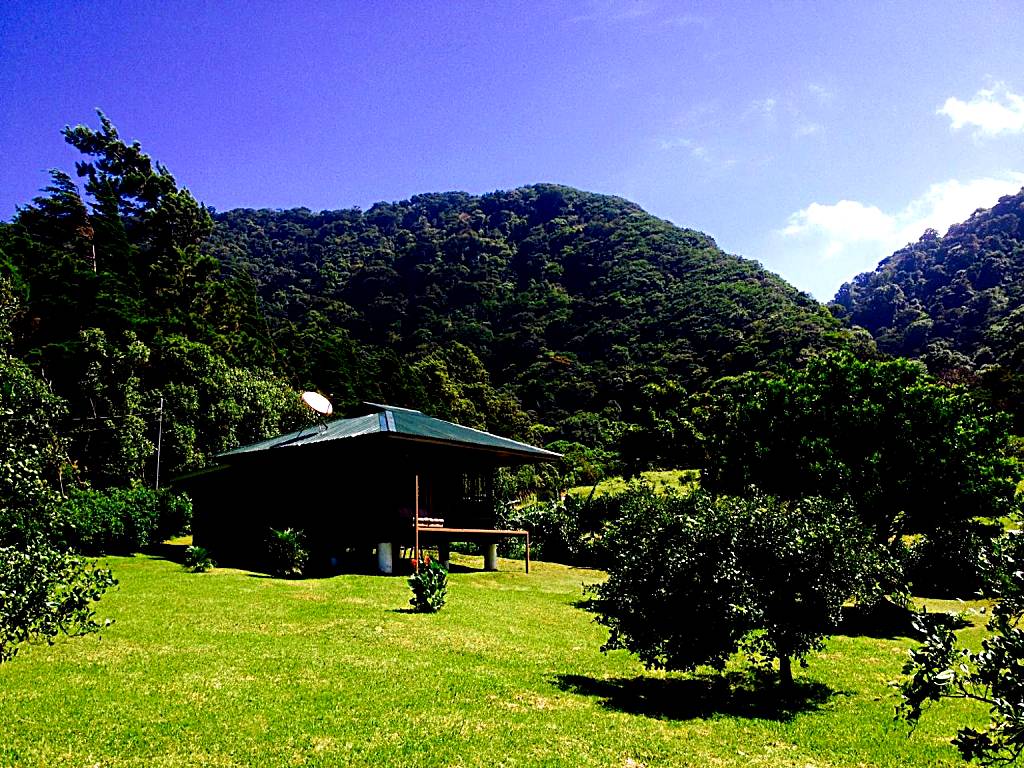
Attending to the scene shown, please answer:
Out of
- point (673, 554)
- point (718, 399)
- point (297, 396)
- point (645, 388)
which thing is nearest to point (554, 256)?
point (645, 388)

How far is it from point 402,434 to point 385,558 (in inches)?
158

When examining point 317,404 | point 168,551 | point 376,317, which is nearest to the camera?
point 317,404

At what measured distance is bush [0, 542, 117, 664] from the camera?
15.9 feet

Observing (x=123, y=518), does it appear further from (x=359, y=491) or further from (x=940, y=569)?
(x=940, y=569)

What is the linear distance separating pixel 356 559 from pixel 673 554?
15.1 m

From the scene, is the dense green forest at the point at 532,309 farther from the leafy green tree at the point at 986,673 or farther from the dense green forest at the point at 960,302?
the leafy green tree at the point at 986,673

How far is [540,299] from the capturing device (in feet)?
331

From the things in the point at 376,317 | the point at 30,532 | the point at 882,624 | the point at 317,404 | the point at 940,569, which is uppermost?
the point at 376,317

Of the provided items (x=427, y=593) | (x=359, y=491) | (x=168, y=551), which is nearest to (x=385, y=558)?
(x=359, y=491)

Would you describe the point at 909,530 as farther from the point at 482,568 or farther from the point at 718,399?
the point at 718,399

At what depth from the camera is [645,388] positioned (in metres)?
71.4

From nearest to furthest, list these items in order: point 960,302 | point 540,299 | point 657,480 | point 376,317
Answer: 1. point 657,480
2. point 376,317
3. point 540,299
4. point 960,302

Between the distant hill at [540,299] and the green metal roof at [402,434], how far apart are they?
120ft

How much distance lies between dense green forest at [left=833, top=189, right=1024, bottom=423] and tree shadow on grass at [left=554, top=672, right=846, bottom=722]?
49416 mm
